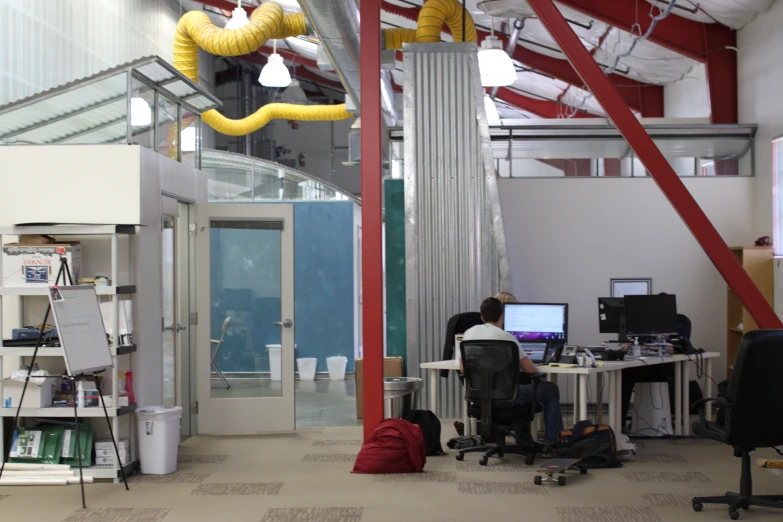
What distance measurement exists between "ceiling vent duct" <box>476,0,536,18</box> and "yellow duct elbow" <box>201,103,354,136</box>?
23.1 feet

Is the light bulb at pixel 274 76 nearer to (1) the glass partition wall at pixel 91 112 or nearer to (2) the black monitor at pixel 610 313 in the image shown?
(1) the glass partition wall at pixel 91 112

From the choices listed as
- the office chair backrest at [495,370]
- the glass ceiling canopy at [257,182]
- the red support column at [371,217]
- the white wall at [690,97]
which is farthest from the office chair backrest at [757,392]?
the glass ceiling canopy at [257,182]

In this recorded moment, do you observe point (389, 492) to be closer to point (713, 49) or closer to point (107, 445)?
point (107, 445)

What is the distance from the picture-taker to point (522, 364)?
7.23 metres

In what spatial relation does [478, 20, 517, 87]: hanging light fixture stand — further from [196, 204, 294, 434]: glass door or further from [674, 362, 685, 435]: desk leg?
[674, 362, 685, 435]: desk leg

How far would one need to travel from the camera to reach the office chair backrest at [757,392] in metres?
5.54

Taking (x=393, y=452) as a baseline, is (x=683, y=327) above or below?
above

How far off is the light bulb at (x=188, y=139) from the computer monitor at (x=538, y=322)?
3365 millimetres

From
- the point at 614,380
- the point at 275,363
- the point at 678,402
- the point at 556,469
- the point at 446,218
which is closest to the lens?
the point at 556,469

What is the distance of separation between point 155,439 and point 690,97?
893cm

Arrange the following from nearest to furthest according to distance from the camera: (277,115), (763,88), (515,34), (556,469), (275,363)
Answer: (556,469)
(275,363)
(763,88)
(515,34)
(277,115)

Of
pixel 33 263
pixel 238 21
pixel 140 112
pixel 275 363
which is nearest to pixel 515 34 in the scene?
pixel 238 21

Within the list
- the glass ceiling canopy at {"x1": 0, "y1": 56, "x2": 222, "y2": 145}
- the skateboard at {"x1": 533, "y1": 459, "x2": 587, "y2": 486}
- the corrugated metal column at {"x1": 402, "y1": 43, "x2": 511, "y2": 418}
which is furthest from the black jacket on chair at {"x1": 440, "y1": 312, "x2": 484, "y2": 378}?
the glass ceiling canopy at {"x1": 0, "y1": 56, "x2": 222, "y2": 145}

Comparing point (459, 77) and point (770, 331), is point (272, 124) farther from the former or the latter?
point (770, 331)
